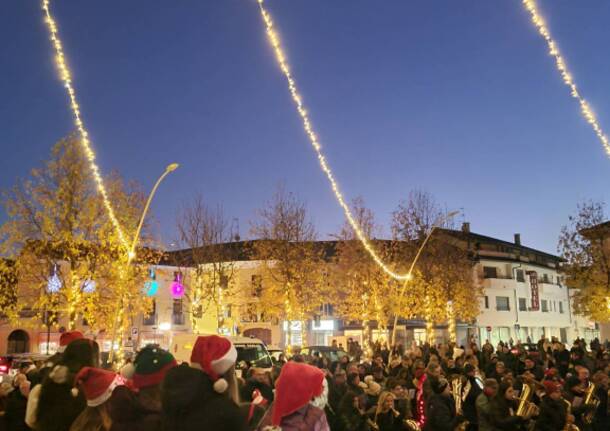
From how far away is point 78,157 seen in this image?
1072 inches

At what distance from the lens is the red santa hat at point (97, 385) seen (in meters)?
3.99

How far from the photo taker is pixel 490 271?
56844 millimetres

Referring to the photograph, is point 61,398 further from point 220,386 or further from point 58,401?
point 220,386

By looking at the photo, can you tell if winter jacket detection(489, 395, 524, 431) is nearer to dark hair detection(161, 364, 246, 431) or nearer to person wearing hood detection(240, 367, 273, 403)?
person wearing hood detection(240, 367, 273, 403)

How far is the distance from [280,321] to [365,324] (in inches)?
465

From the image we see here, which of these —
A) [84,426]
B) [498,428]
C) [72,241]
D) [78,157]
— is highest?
[78,157]

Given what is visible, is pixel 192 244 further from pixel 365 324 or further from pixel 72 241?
pixel 72 241

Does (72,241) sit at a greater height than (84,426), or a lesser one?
greater

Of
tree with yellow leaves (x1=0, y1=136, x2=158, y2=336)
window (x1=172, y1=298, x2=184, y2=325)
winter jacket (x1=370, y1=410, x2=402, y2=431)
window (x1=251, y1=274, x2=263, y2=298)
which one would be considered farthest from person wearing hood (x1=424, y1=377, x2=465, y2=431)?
window (x1=172, y1=298, x2=184, y2=325)

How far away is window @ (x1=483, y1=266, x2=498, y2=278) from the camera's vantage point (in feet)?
185

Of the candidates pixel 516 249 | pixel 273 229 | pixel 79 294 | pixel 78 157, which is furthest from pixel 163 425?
pixel 516 249

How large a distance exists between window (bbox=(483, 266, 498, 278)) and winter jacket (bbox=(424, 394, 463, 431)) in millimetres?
49937

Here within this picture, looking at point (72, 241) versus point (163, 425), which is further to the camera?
point (72, 241)

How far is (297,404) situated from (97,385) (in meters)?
1.43
